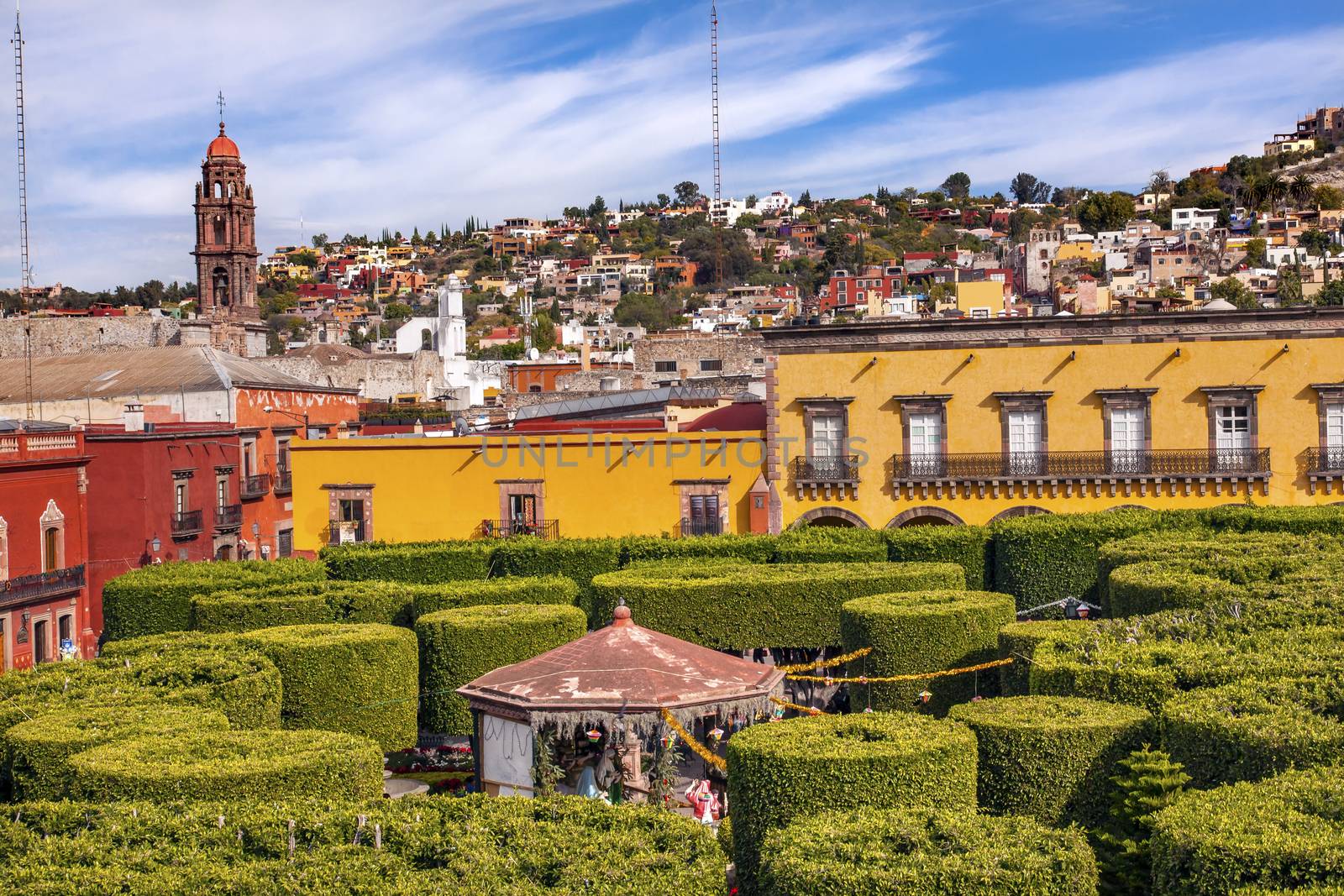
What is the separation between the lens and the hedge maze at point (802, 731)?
11.3m

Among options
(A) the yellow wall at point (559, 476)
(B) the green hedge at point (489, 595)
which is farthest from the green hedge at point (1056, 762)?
(A) the yellow wall at point (559, 476)

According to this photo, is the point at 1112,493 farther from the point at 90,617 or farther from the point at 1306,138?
the point at 1306,138

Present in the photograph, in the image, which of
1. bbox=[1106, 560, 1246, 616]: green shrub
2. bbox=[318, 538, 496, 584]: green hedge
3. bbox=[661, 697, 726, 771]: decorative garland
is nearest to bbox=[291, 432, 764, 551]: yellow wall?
bbox=[318, 538, 496, 584]: green hedge

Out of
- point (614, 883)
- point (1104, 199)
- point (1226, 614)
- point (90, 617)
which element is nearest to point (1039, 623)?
point (1226, 614)

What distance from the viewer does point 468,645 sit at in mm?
23531

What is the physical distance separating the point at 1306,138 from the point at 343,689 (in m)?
201

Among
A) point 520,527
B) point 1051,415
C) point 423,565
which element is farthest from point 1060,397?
point 423,565

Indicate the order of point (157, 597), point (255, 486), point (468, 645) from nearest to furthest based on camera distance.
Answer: point (468, 645) < point (157, 597) < point (255, 486)

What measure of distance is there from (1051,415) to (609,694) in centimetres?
1802

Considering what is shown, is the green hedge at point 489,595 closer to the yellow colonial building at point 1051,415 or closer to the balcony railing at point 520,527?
the balcony railing at point 520,527

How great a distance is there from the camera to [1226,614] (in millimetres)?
18719

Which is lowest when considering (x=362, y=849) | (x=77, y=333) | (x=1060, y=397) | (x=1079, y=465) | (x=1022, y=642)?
(x=362, y=849)

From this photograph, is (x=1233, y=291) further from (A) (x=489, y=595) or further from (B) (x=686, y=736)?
(B) (x=686, y=736)

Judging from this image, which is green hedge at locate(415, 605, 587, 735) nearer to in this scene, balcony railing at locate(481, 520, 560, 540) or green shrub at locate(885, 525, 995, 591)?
green shrub at locate(885, 525, 995, 591)
